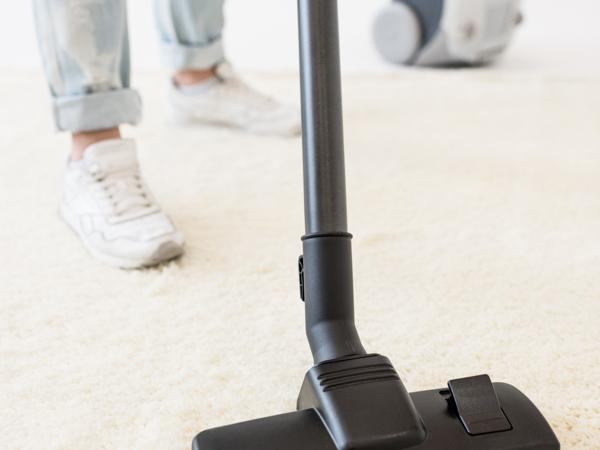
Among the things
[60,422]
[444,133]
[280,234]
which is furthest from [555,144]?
[60,422]

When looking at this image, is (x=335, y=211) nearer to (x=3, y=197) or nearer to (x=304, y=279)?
(x=304, y=279)

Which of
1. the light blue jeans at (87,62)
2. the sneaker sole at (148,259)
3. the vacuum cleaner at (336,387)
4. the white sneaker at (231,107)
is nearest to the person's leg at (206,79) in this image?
the white sneaker at (231,107)

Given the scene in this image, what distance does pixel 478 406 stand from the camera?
1.87ft

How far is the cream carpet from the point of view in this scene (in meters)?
0.72

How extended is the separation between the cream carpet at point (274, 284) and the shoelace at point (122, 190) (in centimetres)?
8

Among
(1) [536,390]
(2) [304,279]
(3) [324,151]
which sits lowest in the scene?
(1) [536,390]

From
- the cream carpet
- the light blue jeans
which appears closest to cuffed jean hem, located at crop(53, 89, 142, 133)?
the light blue jeans

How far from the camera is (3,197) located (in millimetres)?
1217

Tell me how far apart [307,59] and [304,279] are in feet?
0.64

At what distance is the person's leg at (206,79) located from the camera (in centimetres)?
149

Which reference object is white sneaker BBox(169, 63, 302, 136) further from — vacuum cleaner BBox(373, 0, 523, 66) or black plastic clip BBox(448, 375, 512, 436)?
black plastic clip BBox(448, 375, 512, 436)

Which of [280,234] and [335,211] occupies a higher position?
[335,211]

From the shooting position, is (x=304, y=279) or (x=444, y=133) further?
(x=444, y=133)

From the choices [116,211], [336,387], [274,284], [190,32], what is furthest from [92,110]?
[336,387]
